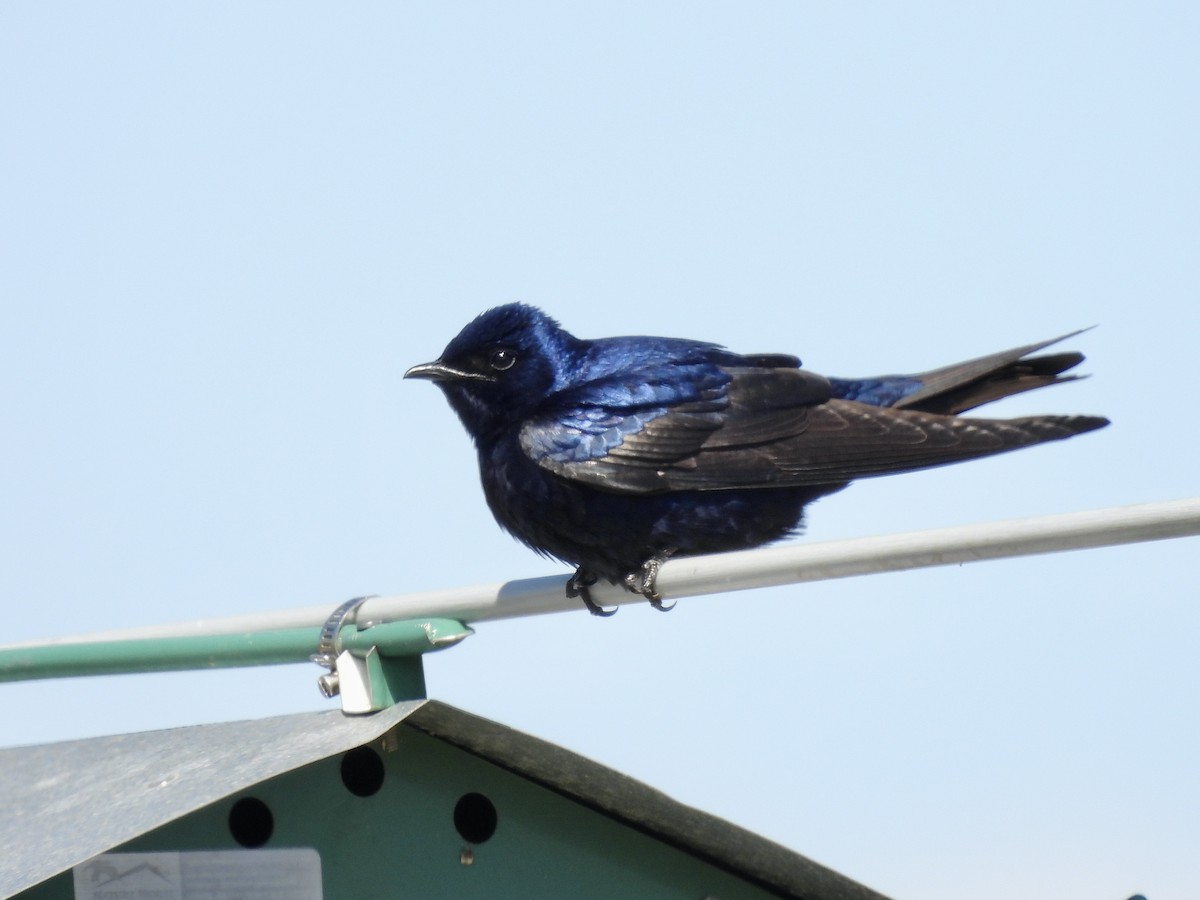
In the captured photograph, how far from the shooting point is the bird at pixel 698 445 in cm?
333

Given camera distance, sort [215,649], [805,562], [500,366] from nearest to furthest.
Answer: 1. [805,562]
2. [215,649]
3. [500,366]

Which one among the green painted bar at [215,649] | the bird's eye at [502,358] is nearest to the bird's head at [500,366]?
the bird's eye at [502,358]

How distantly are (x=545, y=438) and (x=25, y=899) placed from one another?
139cm

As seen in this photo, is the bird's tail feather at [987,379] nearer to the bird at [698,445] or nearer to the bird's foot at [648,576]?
the bird at [698,445]

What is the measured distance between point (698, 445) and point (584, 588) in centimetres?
58

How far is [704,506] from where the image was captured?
3.43 meters

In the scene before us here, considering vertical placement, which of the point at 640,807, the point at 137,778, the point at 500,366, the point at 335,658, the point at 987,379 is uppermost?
the point at 500,366

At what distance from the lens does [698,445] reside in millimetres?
3465

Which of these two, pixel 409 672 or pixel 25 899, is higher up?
pixel 409 672

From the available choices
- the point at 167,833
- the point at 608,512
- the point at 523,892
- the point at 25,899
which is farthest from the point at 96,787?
the point at 608,512

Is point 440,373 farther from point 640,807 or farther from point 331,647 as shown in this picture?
point 640,807

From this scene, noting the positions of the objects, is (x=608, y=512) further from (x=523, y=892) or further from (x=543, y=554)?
(x=523, y=892)

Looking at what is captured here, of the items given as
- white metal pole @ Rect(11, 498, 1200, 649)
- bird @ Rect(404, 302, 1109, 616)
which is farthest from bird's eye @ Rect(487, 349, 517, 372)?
white metal pole @ Rect(11, 498, 1200, 649)

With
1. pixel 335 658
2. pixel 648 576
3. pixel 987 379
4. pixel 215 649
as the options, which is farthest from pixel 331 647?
pixel 987 379
